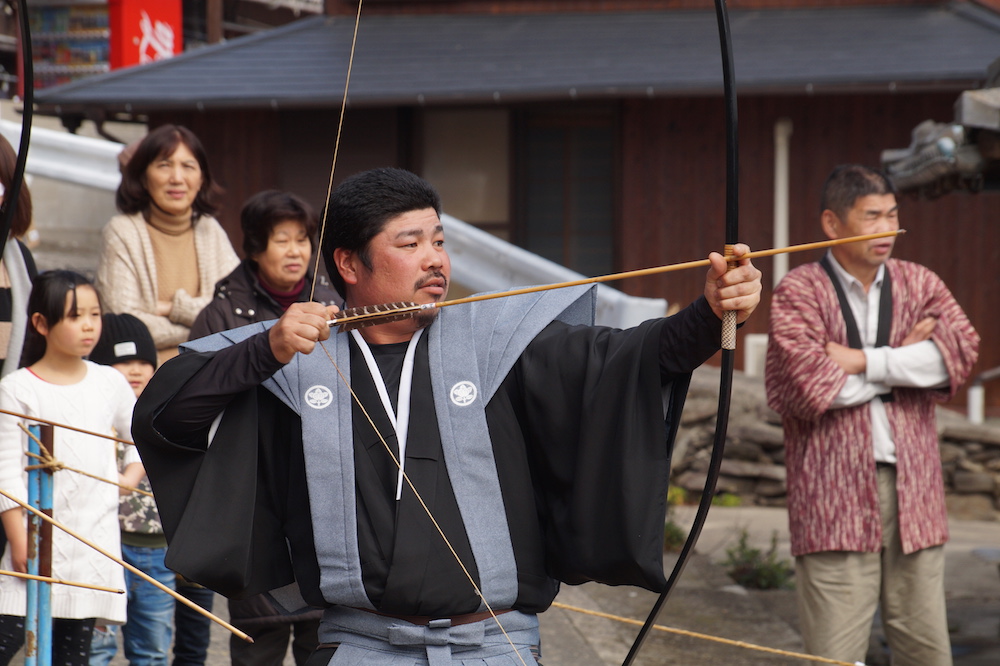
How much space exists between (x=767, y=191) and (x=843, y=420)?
5.77 metres

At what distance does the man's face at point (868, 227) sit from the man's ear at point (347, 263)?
1973 millimetres

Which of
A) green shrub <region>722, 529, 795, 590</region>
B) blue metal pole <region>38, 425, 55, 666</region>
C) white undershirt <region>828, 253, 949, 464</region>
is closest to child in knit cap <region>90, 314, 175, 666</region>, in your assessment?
blue metal pole <region>38, 425, 55, 666</region>

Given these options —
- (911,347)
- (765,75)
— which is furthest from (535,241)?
(911,347)

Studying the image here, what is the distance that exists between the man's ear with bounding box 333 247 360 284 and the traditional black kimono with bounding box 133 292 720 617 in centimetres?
21

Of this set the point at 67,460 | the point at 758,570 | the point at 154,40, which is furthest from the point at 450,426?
the point at 154,40

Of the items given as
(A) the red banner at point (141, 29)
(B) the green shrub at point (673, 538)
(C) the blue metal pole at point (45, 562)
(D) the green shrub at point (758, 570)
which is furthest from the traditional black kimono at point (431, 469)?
(A) the red banner at point (141, 29)

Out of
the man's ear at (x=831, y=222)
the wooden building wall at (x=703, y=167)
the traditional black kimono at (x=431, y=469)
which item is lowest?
the traditional black kimono at (x=431, y=469)

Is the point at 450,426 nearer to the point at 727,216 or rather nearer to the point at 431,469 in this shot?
the point at 431,469

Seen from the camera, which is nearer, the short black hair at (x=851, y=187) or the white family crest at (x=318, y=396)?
the white family crest at (x=318, y=396)

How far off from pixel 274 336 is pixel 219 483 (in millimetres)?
375

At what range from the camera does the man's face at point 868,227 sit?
3.84m

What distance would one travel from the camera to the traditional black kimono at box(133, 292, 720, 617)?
2320mm

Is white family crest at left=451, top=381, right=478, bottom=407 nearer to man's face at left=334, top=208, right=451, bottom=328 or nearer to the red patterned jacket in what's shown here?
man's face at left=334, top=208, right=451, bottom=328

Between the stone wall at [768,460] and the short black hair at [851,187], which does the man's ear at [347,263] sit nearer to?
the short black hair at [851,187]
